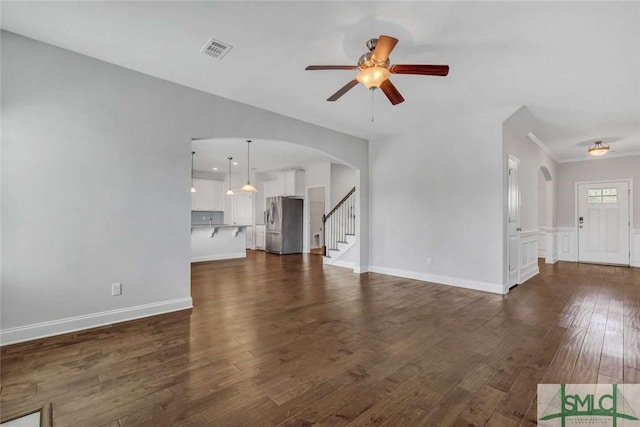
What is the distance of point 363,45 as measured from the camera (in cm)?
275

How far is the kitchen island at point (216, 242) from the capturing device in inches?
302

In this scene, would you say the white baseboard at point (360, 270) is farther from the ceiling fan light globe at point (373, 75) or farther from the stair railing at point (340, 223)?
the ceiling fan light globe at point (373, 75)

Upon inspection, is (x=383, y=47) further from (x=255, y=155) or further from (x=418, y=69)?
(x=255, y=155)

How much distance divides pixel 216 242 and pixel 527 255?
739 cm

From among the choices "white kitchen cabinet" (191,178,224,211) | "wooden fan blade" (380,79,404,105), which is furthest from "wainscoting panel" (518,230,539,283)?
"white kitchen cabinet" (191,178,224,211)

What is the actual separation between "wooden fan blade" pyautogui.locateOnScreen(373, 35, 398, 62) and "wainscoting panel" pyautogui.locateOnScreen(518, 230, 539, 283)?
461 cm

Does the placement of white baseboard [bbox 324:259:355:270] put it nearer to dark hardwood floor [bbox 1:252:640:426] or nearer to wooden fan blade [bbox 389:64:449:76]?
dark hardwood floor [bbox 1:252:640:426]

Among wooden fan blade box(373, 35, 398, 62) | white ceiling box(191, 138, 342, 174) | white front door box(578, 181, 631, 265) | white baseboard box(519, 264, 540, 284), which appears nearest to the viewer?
wooden fan blade box(373, 35, 398, 62)

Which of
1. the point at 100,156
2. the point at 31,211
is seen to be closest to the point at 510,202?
the point at 100,156

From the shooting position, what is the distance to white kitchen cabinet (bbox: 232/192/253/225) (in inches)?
407

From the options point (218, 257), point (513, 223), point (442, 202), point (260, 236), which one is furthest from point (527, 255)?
point (260, 236)

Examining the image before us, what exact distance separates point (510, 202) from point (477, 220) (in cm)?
65

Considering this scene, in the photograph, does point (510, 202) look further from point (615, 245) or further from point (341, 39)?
point (615, 245)

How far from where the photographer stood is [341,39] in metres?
2.66
